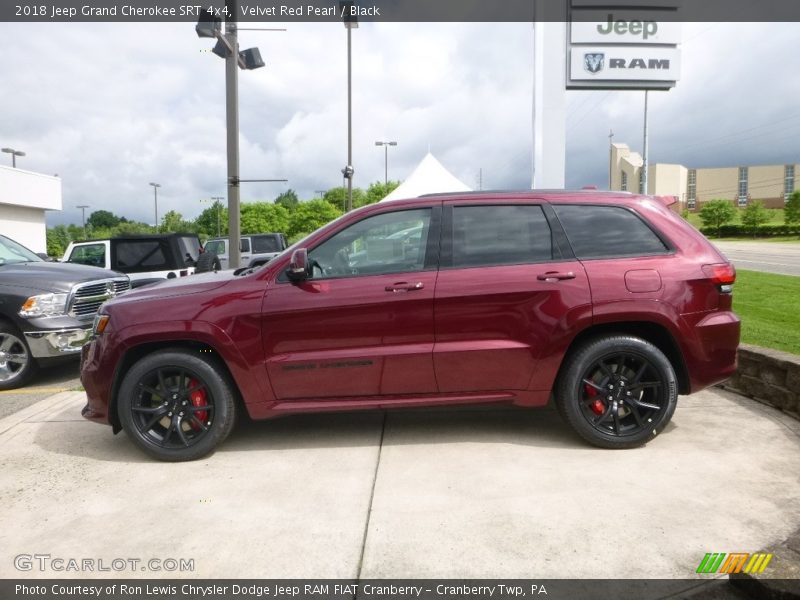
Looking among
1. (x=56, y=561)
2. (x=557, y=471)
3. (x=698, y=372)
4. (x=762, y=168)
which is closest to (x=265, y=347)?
A: (x=56, y=561)

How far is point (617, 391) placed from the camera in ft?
12.8

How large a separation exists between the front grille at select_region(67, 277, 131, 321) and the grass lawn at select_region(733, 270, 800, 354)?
735cm

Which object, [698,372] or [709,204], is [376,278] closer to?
[698,372]

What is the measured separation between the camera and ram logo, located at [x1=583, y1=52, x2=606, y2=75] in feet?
44.5

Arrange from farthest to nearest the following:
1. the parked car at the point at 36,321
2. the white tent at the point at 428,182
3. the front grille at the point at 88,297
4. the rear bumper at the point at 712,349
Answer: the white tent at the point at 428,182 → the front grille at the point at 88,297 → the parked car at the point at 36,321 → the rear bumper at the point at 712,349

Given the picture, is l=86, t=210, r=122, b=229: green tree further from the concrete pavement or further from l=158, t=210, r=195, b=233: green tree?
the concrete pavement

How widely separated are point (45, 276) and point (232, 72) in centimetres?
432

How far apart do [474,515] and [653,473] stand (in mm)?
1281

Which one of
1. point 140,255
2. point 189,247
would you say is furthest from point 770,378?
point 140,255

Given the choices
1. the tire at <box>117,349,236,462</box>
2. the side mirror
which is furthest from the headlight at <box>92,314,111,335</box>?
the side mirror

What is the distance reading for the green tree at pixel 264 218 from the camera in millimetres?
69062

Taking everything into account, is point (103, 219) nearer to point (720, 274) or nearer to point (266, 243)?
point (266, 243)

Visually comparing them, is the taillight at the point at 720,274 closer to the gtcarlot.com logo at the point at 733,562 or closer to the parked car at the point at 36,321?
the gtcarlot.com logo at the point at 733,562
